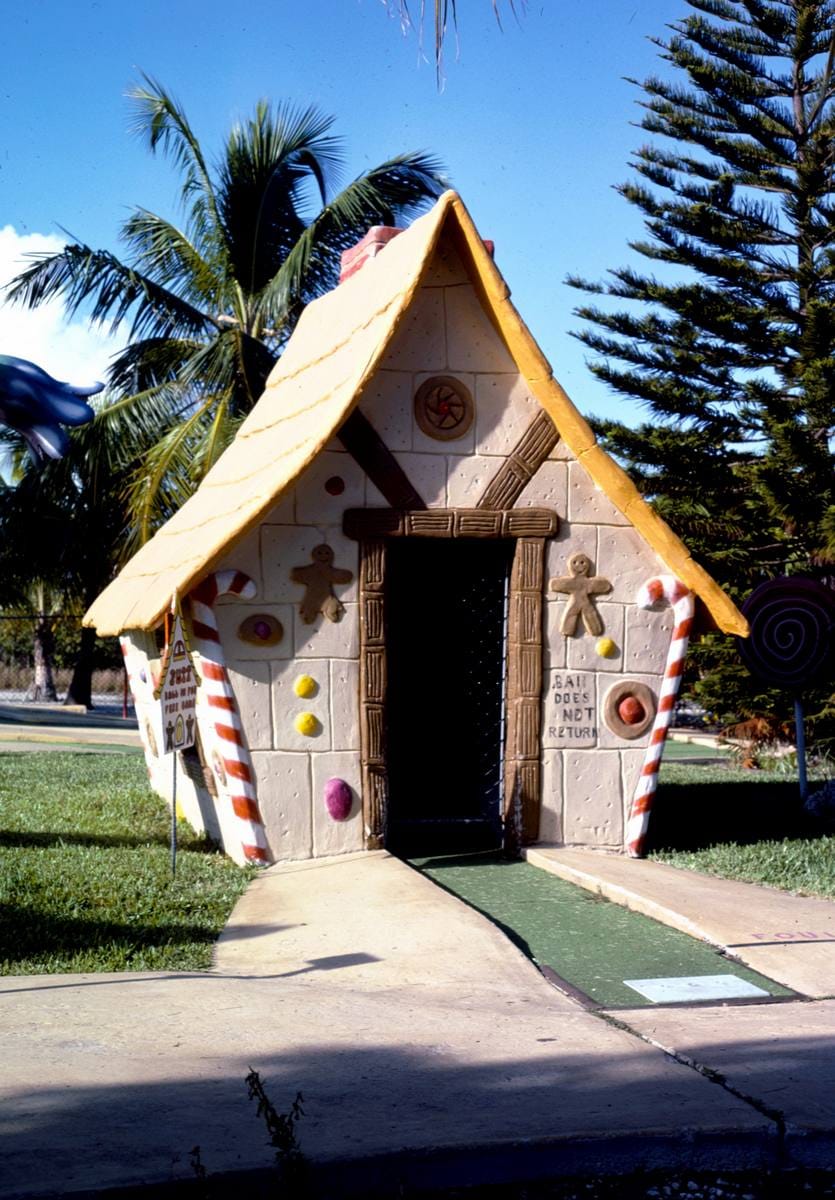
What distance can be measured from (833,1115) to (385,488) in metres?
5.58

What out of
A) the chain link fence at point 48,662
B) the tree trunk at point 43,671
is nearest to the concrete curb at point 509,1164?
the chain link fence at point 48,662

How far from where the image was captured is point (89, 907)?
724 centimetres

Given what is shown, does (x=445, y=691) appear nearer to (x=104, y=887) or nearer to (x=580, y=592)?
(x=580, y=592)

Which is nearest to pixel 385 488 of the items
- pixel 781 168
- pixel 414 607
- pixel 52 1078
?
pixel 414 607

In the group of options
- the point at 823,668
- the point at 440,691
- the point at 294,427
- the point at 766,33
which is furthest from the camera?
the point at 766,33

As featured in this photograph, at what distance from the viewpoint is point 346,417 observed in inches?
347

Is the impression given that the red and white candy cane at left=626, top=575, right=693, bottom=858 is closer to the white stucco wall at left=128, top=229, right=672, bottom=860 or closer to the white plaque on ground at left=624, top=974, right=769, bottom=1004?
the white stucco wall at left=128, top=229, right=672, bottom=860

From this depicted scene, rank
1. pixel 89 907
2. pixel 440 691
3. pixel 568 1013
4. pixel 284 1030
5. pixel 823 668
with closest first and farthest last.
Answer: pixel 284 1030 < pixel 568 1013 < pixel 89 907 < pixel 440 691 < pixel 823 668

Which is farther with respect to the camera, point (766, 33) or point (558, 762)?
point (766, 33)

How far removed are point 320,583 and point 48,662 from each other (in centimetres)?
2803

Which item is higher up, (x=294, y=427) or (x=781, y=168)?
(x=781, y=168)

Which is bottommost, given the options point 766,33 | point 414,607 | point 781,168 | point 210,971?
Answer: point 210,971

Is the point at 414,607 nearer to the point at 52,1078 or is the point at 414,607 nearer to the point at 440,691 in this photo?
the point at 440,691

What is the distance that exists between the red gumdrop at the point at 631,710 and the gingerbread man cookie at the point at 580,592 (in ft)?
1.67
